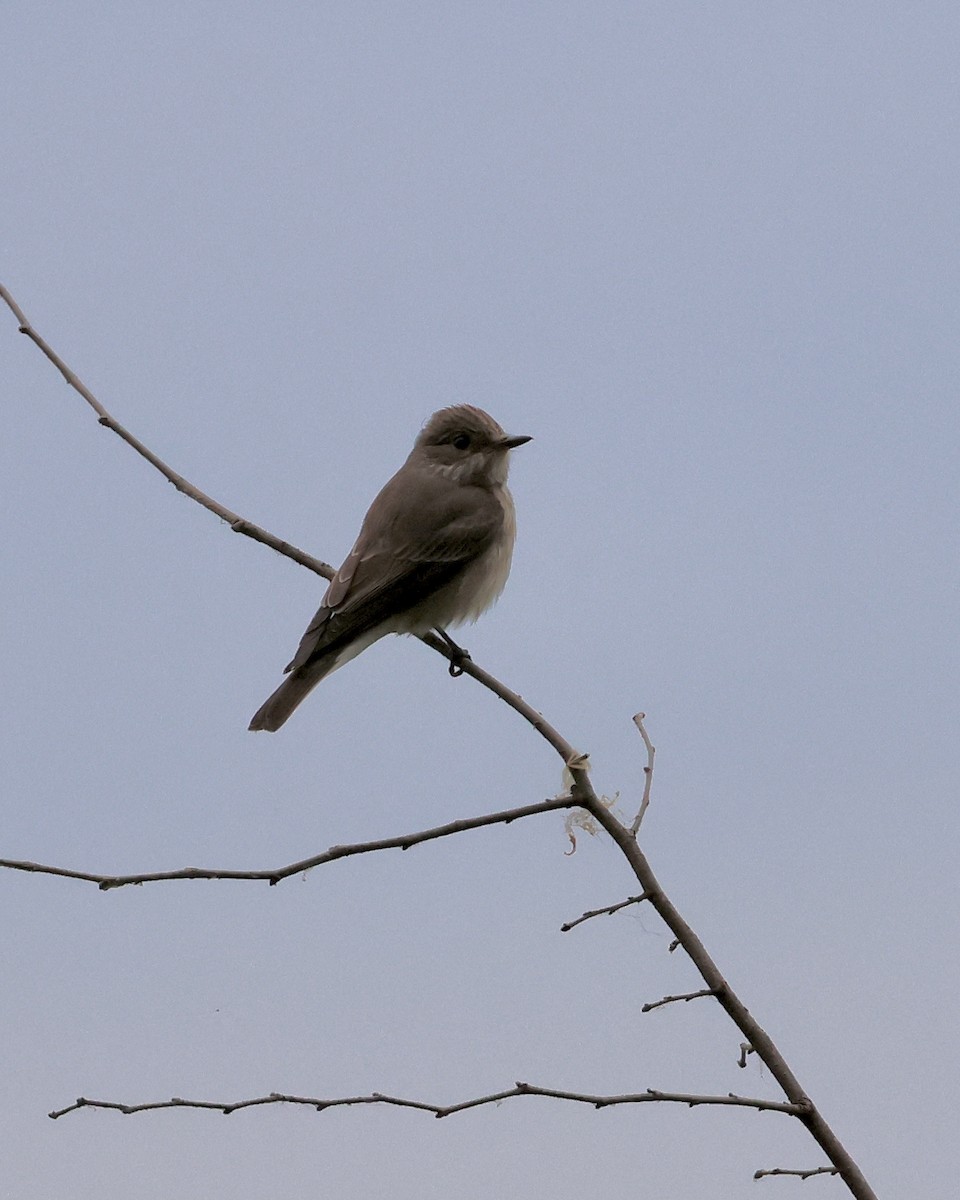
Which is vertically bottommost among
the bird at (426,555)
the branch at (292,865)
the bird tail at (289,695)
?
the branch at (292,865)

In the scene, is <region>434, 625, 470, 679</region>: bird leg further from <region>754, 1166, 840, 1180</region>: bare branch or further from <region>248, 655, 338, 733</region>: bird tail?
<region>754, 1166, 840, 1180</region>: bare branch

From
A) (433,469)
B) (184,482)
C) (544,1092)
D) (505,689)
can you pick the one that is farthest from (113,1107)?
(433,469)

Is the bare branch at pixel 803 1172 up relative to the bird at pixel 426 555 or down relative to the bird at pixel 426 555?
down

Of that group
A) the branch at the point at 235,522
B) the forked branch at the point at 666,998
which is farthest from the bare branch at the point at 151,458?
the forked branch at the point at 666,998

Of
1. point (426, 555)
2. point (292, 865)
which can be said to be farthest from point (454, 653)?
point (292, 865)

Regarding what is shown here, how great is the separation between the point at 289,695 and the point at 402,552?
1029mm

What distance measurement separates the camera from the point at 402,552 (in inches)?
267

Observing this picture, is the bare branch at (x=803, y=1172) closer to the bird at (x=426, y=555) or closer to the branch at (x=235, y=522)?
the branch at (x=235, y=522)

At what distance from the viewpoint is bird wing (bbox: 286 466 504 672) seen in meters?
6.39

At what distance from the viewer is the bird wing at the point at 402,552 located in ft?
21.0

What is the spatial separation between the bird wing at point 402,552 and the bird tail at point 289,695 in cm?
5

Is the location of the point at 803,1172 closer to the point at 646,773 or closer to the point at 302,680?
the point at 646,773

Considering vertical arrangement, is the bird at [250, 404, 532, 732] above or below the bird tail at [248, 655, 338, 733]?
above

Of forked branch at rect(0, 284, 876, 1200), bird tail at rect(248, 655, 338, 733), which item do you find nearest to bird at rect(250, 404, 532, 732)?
bird tail at rect(248, 655, 338, 733)
